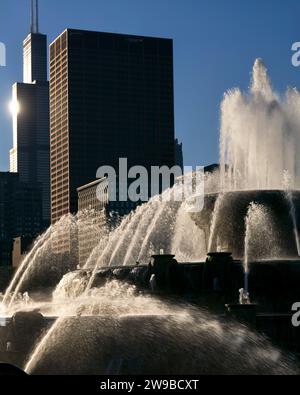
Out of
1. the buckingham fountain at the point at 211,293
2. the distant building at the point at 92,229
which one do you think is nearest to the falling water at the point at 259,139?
the buckingham fountain at the point at 211,293

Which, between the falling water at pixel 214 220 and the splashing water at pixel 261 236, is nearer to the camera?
the splashing water at pixel 261 236

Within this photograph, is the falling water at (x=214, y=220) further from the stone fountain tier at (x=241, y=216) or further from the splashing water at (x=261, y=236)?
the splashing water at (x=261, y=236)

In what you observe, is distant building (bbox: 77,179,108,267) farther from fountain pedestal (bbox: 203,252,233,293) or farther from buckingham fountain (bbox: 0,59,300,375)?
fountain pedestal (bbox: 203,252,233,293)

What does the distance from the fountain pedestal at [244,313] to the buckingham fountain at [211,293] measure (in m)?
0.04

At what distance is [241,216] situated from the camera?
144 feet

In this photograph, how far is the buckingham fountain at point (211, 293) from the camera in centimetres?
2595

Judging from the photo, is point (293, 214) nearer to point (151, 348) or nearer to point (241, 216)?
point (241, 216)

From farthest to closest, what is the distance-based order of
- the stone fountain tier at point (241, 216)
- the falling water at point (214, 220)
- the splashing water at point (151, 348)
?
the falling water at point (214, 220) < the stone fountain tier at point (241, 216) < the splashing water at point (151, 348)

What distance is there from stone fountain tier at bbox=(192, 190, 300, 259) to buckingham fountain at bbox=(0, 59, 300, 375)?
0.05 metres

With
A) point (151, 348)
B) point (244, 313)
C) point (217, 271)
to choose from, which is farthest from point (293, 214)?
point (151, 348)

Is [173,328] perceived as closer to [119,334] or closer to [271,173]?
[119,334]

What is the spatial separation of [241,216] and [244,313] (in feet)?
51.2
